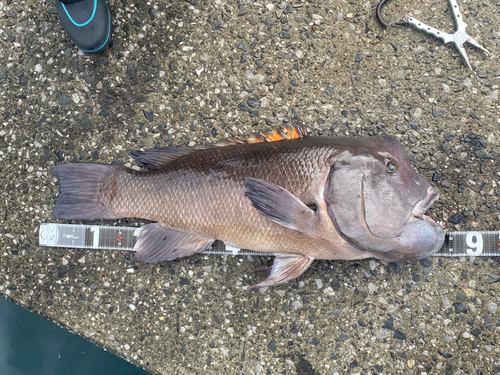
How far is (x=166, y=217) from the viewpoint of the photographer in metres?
2.18

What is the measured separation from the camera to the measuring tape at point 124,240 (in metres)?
2.37

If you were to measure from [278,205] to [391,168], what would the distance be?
2.24ft

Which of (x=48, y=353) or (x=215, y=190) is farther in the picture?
(x=48, y=353)

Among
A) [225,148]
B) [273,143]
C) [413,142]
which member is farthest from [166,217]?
[413,142]

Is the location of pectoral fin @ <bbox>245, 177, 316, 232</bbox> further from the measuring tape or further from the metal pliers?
the metal pliers

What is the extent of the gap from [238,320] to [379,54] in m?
2.31

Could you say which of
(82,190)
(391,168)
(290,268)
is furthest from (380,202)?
(82,190)

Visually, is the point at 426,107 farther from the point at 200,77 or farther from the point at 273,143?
the point at 200,77

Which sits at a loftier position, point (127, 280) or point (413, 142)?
point (413, 142)

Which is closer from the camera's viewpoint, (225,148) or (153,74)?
(225,148)

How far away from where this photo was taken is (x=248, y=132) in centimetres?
252

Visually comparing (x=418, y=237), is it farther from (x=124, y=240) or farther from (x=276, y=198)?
(x=124, y=240)

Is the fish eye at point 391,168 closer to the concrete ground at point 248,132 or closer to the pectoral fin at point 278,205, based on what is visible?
the pectoral fin at point 278,205

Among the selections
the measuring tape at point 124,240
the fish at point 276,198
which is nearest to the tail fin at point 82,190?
the fish at point 276,198
